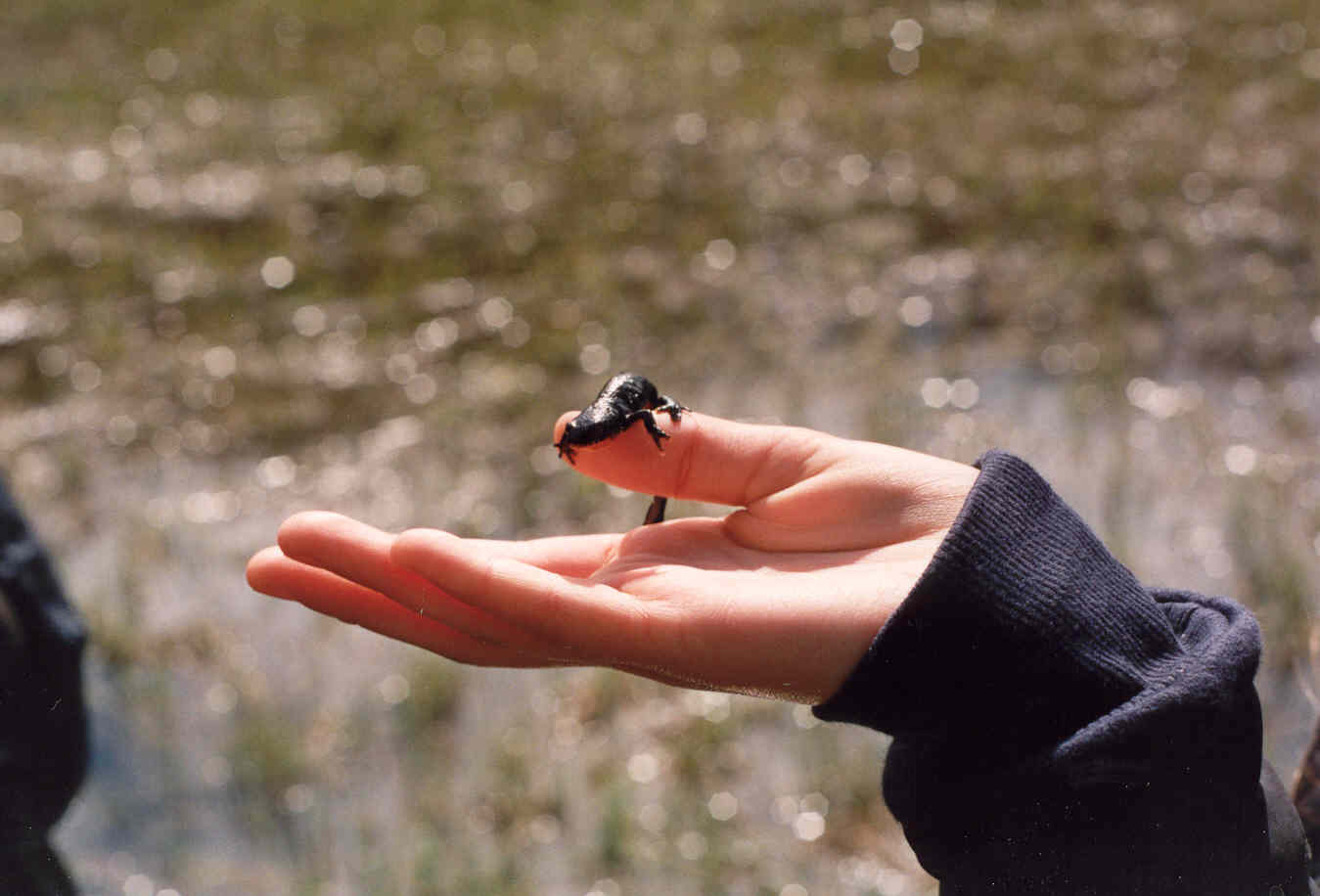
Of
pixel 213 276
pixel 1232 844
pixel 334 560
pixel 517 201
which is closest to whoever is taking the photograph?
pixel 1232 844

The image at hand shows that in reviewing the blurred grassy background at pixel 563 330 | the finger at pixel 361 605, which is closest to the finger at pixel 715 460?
the finger at pixel 361 605

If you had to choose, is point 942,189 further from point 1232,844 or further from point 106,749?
point 1232,844

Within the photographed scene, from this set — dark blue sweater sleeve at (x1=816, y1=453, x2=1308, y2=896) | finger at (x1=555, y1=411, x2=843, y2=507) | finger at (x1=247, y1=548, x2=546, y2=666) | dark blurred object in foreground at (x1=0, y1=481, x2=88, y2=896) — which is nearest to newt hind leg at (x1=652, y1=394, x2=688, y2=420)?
finger at (x1=555, y1=411, x2=843, y2=507)

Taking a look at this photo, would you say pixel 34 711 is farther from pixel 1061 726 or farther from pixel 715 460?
pixel 1061 726

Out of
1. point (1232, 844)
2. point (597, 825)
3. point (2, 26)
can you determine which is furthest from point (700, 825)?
point (2, 26)

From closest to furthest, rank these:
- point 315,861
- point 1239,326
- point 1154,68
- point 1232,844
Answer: point 1232,844, point 315,861, point 1239,326, point 1154,68

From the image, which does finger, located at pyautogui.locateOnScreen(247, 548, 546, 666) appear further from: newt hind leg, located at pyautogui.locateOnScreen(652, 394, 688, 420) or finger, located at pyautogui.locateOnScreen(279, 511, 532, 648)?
newt hind leg, located at pyautogui.locateOnScreen(652, 394, 688, 420)

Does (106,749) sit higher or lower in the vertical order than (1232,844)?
lower

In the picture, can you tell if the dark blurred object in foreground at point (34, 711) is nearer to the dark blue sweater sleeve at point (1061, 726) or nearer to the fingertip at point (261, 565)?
the fingertip at point (261, 565)
